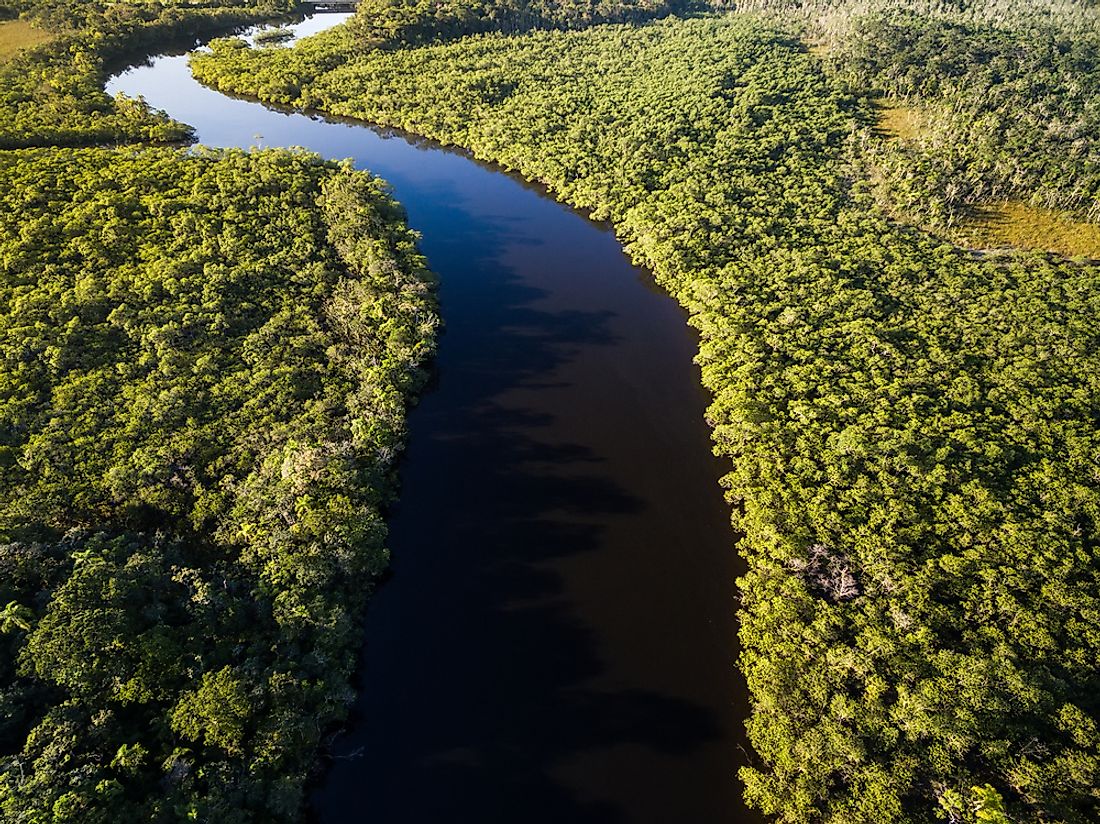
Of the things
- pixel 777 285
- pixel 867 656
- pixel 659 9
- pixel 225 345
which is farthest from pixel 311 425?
pixel 659 9

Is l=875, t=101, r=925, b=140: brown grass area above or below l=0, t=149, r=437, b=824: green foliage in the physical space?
above

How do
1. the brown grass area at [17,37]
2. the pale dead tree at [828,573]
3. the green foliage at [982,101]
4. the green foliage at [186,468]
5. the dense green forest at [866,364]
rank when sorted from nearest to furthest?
the green foliage at [186,468] → the dense green forest at [866,364] → the pale dead tree at [828,573] → the green foliage at [982,101] → the brown grass area at [17,37]

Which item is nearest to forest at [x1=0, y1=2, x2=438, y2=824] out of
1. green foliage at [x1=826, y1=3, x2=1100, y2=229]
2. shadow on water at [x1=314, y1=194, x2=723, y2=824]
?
shadow on water at [x1=314, y1=194, x2=723, y2=824]

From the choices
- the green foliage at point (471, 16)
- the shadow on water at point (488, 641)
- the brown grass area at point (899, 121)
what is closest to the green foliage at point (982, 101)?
the brown grass area at point (899, 121)

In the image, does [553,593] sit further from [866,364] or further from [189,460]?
[866,364]

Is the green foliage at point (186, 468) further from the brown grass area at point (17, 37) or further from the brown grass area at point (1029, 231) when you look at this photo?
the brown grass area at point (1029, 231)

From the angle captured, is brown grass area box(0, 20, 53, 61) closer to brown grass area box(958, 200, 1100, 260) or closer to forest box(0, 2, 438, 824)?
forest box(0, 2, 438, 824)
